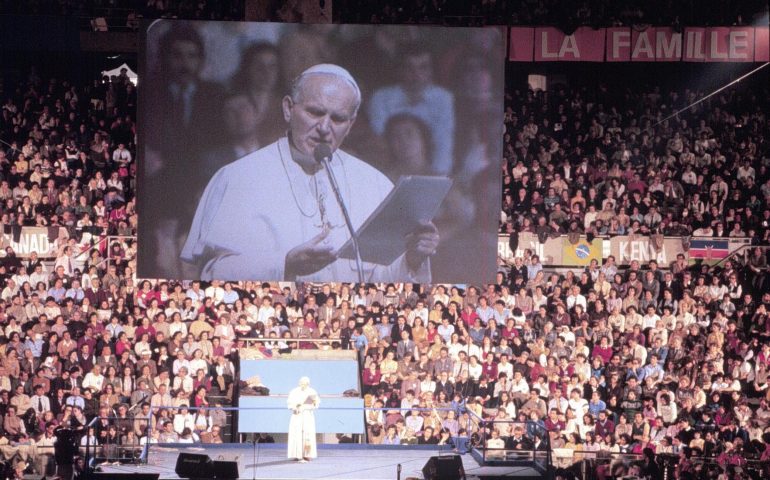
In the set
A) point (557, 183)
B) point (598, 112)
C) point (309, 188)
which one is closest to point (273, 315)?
point (309, 188)

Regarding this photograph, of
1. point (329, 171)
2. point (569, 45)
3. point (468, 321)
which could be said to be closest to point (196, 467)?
point (468, 321)

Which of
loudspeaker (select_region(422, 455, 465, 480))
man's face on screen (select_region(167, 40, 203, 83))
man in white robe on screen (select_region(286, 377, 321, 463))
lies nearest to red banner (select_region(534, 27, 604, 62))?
man's face on screen (select_region(167, 40, 203, 83))

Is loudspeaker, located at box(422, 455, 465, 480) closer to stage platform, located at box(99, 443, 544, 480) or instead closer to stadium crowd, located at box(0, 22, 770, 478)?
stage platform, located at box(99, 443, 544, 480)

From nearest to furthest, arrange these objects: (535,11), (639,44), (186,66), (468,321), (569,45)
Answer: (468,321), (186,66), (639,44), (569,45), (535,11)

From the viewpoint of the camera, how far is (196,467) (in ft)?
52.5

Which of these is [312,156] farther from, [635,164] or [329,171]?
[635,164]

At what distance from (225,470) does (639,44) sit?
14.1 m

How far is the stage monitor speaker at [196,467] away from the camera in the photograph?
15961mm

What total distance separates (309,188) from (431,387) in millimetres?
4546

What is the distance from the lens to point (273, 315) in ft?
A: 69.8

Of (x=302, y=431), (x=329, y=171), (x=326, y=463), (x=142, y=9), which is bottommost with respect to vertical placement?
(x=326, y=463)

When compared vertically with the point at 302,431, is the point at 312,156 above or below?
above

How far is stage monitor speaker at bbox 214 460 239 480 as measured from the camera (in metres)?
16.1

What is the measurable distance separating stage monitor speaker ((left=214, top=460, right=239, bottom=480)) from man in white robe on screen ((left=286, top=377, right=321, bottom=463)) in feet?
5.25
